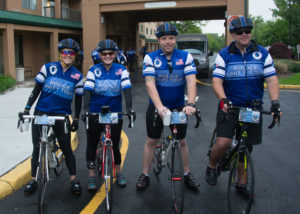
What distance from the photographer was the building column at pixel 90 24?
77.4ft

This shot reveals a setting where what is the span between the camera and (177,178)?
3842mm

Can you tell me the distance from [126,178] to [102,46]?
1925 mm

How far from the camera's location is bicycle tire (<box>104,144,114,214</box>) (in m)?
Result: 3.76

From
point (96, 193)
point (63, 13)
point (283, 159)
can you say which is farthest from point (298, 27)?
point (96, 193)

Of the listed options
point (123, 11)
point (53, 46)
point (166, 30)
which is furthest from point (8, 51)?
point (166, 30)

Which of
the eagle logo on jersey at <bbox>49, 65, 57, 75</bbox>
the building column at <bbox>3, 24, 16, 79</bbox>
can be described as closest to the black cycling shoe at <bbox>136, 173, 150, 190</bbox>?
the eagle logo on jersey at <bbox>49, 65, 57, 75</bbox>

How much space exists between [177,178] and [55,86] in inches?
72.0

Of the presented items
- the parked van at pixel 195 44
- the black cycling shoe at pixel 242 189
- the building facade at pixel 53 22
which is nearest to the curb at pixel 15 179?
the black cycling shoe at pixel 242 189

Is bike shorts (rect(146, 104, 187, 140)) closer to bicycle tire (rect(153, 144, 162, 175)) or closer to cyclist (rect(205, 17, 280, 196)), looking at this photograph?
bicycle tire (rect(153, 144, 162, 175))

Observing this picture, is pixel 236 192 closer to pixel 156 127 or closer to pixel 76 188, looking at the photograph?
pixel 156 127

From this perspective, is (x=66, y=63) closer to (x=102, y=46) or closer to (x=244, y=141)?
(x=102, y=46)

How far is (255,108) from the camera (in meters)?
3.70

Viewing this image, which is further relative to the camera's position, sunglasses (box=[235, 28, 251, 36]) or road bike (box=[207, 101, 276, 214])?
sunglasses (box=[235, 28, 251, 36])

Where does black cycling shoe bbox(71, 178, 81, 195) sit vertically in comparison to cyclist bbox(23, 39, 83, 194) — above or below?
below
